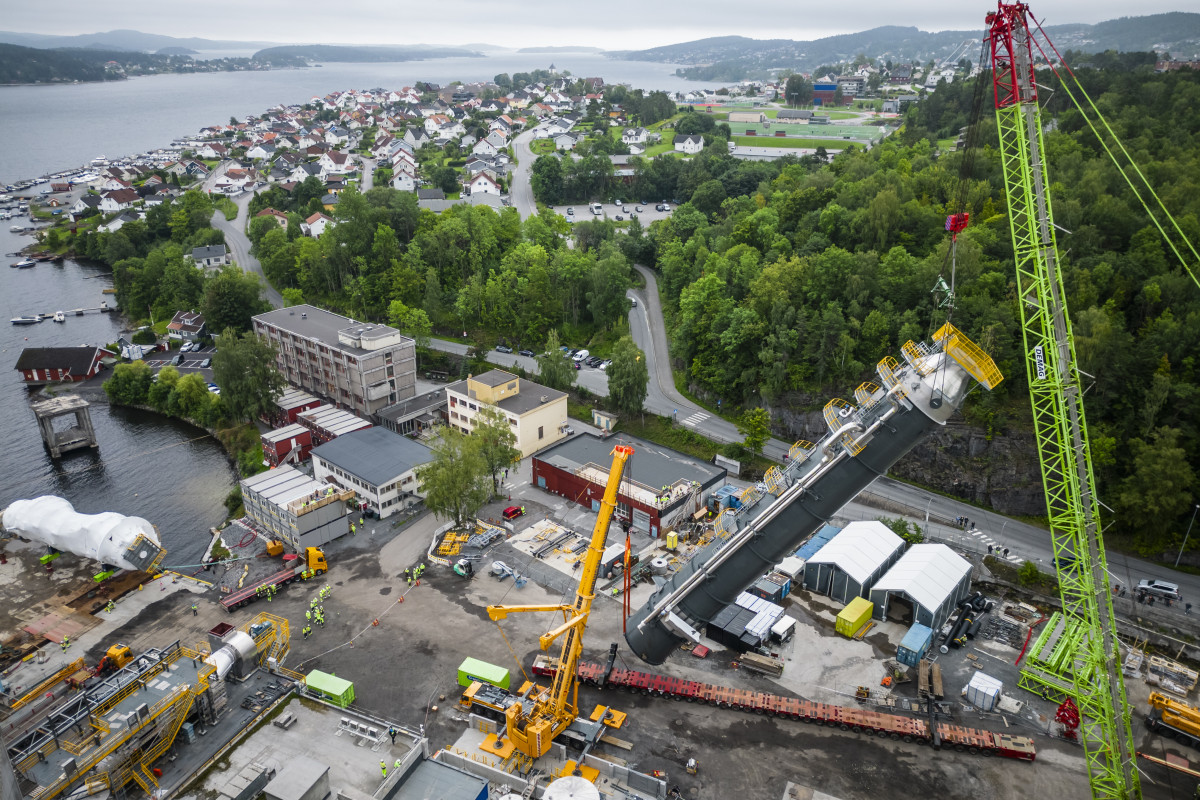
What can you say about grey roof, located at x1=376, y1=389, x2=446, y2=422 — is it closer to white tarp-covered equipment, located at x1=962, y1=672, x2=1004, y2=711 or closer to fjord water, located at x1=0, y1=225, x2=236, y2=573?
fjord water, located at x1=0, y1=225, x2=236, y2=573

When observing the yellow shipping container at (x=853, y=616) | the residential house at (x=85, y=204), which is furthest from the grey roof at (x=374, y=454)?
the residential house at (x=85, y=204)

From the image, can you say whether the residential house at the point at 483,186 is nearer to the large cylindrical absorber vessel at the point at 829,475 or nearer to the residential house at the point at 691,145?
Result: the residential house at the point at 691,145

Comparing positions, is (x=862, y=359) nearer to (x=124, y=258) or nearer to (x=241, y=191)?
(x=124, y=258)

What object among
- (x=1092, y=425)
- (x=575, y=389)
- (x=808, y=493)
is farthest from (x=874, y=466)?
(x=575, y=389)

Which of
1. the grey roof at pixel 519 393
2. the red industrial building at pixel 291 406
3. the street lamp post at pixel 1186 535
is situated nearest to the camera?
the street lamp post at pixel 1186 535

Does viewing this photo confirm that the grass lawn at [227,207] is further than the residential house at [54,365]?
Yes

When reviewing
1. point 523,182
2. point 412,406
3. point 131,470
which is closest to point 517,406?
point 412,406

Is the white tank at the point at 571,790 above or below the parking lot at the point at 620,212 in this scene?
below
